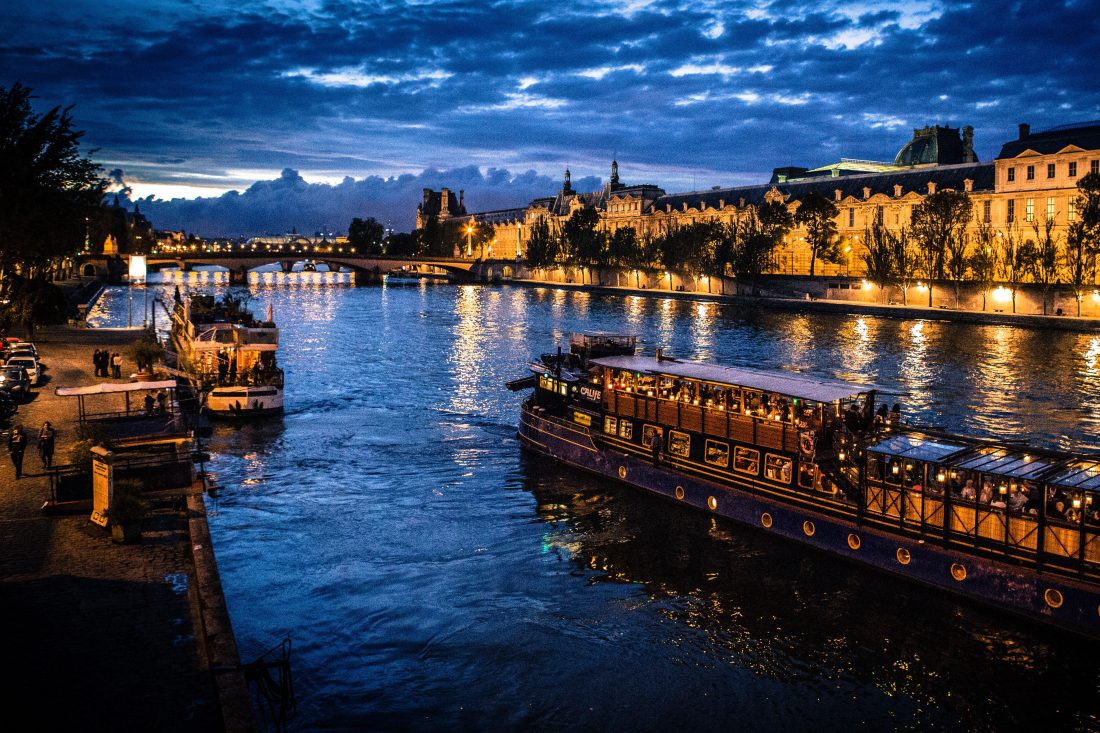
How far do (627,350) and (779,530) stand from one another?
16026mm

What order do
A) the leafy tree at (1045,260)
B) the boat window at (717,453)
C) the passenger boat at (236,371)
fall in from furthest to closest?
the leafy tree at (1045,260) < the passenger boat at (236,371) < the boat window at (717,453)

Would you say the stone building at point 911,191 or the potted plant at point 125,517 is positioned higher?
the stone building at point 911,191

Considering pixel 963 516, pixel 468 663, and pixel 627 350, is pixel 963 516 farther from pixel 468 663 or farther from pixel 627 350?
pixel 627 350

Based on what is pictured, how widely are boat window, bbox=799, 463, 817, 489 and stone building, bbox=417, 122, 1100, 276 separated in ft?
313

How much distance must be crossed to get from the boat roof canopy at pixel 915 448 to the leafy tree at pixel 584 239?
151 m

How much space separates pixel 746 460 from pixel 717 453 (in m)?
1.26

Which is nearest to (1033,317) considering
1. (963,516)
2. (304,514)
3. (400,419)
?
(400,419)

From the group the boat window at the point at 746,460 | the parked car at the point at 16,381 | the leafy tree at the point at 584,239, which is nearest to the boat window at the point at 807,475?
the boat window at the point at 746,460

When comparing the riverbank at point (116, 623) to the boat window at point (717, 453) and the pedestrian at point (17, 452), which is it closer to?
the pedestrian at point (17, 452)

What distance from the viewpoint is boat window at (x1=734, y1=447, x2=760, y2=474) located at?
29453mm

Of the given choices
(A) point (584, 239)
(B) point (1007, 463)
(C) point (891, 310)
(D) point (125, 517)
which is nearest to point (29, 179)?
(D) point (125, 517)

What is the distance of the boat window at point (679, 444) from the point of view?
105ft

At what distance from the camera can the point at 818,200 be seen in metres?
131

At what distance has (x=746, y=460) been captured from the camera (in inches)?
1173
